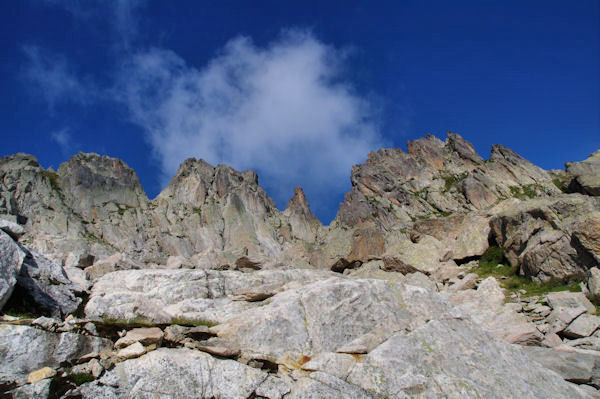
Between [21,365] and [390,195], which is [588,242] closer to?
[21,365]

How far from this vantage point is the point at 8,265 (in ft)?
34.4

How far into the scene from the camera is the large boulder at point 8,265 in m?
Result: 9.87

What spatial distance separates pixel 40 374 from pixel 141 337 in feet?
7.72

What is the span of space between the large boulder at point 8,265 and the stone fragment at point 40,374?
2.73 meters

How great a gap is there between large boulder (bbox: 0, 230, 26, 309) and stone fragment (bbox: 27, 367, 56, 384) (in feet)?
8.94

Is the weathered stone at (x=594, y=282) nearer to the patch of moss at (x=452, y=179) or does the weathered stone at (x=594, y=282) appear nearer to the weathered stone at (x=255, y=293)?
the weathered stone at (x=255, y=293)

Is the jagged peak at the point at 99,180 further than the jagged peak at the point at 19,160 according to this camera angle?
Yes

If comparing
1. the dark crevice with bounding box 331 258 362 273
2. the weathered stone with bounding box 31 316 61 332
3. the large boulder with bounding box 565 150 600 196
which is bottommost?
the weathered stone with bounding box 31 316 61 332

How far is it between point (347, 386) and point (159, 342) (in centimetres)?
520

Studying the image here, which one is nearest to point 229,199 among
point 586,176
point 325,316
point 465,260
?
point 586,176

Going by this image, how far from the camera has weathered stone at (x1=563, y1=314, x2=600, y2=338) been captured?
16766 mm

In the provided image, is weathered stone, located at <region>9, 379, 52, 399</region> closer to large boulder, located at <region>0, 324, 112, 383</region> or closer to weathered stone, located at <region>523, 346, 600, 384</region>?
large boulder, located at <region>0, 324, 112, 383</region>

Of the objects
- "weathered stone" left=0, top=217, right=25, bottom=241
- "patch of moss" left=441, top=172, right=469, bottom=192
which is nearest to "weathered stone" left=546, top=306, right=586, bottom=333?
"weathered stone" left=0, top=217, right=25, bottom=241

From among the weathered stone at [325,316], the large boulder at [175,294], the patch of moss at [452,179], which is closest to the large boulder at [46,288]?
the large boulder at [175,294]
